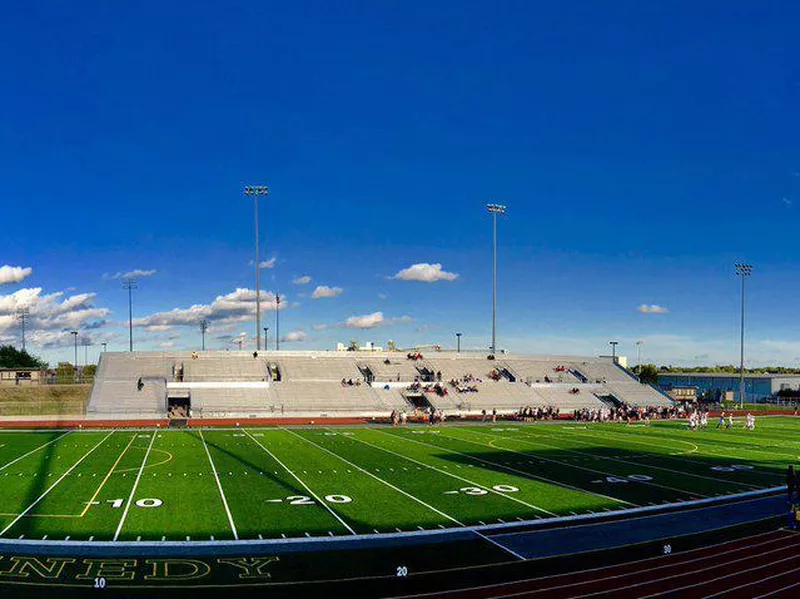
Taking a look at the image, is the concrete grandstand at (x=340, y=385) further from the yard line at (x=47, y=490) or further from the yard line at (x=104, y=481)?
the yard line at (x=47, y=490)

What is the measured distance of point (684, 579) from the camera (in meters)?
13.9

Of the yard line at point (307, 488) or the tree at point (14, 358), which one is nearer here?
the yard line at point (307, 488)

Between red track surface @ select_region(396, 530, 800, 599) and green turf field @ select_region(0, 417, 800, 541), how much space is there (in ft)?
15.5

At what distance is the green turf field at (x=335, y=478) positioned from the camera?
18.4 metres

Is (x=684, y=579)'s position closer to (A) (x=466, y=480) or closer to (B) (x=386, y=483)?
(A) (x=466, y=480)

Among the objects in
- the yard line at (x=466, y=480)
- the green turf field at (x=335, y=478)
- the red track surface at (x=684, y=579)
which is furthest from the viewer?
the yard line at (x=466, y=480)

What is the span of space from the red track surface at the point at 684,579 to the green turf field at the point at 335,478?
185 inches

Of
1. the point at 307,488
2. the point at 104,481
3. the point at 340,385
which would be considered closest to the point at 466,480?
the point at 307,488

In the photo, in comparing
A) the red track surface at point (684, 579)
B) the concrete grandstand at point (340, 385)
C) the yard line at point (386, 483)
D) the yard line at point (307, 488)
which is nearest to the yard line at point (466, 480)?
the yard line at point (386, 483)

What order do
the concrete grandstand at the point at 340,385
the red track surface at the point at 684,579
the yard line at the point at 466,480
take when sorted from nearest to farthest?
the red track surface at the point at 684,579 → the yard line at the point at 466,480 → the concrete grandstand at the point at 340,385

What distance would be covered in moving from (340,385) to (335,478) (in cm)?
3657

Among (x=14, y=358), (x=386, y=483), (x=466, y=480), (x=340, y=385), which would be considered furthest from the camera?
(x=14, y=358)

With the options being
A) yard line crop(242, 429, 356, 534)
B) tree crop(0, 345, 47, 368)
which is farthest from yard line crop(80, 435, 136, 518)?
tree crop(0, 345, 47, 368)

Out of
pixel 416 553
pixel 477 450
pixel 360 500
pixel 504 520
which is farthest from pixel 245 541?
pixel 477 450
